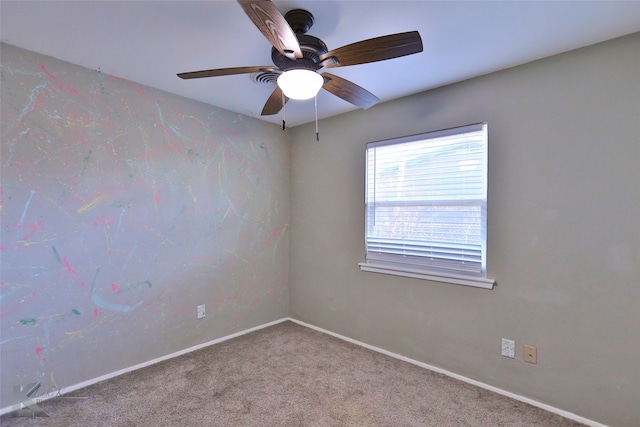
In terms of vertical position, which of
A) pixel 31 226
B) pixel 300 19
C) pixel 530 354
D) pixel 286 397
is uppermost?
pixel 300 19

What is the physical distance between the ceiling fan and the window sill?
1.61m

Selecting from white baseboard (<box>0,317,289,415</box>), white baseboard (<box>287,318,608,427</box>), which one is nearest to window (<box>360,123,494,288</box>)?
white baseboard (<box>287,318,608,427</box>)

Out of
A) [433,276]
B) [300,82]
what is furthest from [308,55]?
[433,276]

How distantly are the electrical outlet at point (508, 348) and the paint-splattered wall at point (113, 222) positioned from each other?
232 cm

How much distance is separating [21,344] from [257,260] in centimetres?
189

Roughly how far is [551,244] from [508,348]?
0.78m

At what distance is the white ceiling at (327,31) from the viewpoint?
1.58 meters

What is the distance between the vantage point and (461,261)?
7.91 ft

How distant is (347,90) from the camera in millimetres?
1920

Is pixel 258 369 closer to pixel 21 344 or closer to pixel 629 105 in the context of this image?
pixel 21 344

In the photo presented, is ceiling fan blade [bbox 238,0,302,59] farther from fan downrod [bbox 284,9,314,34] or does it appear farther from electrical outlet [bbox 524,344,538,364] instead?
electrical outlet [bbox 524,344,538,364]

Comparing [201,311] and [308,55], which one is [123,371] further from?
[308,55]

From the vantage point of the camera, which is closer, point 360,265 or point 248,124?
point 360,265

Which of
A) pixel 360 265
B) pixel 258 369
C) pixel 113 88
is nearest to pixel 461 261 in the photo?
pixel 360 265
